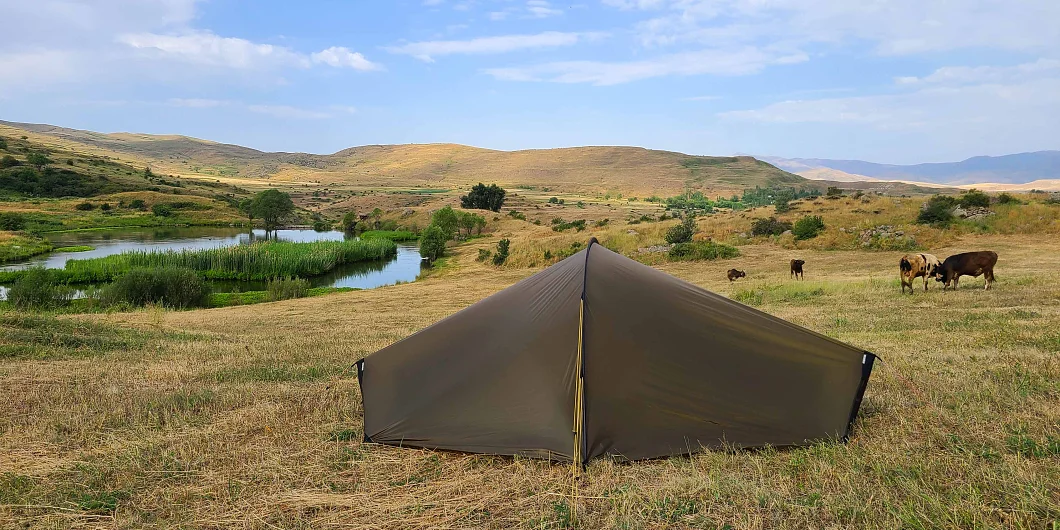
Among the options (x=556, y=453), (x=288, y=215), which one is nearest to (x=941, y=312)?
(x=556, y=453)

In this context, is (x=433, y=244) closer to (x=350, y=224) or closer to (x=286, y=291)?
(x=286, y=291)

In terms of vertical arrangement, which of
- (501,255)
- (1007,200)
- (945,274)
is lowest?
(501,255)

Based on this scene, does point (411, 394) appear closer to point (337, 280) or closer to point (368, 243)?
point (337, 280)

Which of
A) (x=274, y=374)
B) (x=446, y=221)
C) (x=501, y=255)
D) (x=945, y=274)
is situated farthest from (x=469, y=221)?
(x=274, y=374)

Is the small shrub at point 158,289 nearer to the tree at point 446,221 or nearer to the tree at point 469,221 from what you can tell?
the tree at point 446,221

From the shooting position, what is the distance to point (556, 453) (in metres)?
5.07

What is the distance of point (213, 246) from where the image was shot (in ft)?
181

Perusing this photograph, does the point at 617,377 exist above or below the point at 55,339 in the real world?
above

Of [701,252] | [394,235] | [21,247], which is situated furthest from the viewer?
[394,235]

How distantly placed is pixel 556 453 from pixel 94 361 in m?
8.46

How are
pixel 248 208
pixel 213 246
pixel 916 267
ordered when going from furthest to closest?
1. pixel 248 208
2. pixel 213 246
3. pixel 916 267

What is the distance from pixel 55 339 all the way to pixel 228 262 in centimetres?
3554

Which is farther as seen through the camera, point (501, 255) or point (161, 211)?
point (161, 211)

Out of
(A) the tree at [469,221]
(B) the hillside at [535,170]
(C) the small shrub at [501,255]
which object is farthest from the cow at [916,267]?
(B) the hillside at [535,170]
